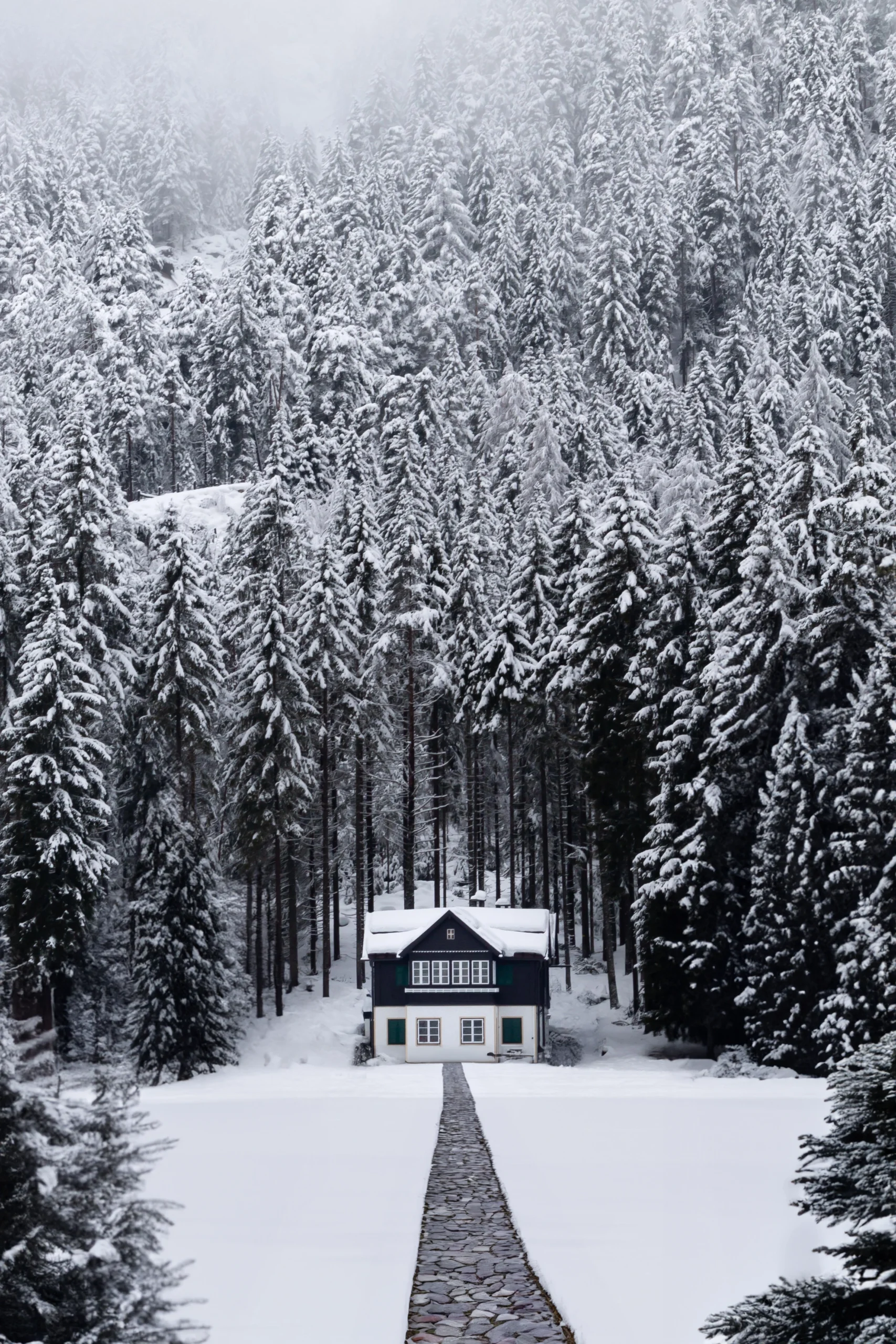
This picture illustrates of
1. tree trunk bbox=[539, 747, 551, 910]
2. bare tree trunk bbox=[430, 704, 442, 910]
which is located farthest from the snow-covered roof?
bare tree trunk bbox=[430, 704, 442, 910]

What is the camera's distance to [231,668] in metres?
53.9

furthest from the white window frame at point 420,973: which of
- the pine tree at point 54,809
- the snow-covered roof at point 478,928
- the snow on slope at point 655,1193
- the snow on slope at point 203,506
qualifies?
the snow on slope at point 203,506

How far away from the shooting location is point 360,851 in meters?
48.7

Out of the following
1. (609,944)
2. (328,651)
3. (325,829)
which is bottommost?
(609,944)

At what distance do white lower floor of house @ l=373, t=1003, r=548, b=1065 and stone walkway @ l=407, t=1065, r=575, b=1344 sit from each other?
26.8 metres

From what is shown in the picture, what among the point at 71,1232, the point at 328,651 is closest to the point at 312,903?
the point at 328,651

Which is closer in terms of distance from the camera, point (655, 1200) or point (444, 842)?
point (655, 1200)

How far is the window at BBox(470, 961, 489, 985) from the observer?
4472 cm

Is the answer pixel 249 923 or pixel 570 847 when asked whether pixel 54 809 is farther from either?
pixel 570 847

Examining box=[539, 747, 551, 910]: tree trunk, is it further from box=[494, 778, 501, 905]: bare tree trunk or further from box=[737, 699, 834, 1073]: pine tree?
box=[737, 699, 834, 1073]: pine tree

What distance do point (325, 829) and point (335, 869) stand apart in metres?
6.48

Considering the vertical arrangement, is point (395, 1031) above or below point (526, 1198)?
below

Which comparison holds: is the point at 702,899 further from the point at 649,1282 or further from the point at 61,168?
the point at 61,168

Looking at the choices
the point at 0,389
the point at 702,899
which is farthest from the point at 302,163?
the point at 702,899
